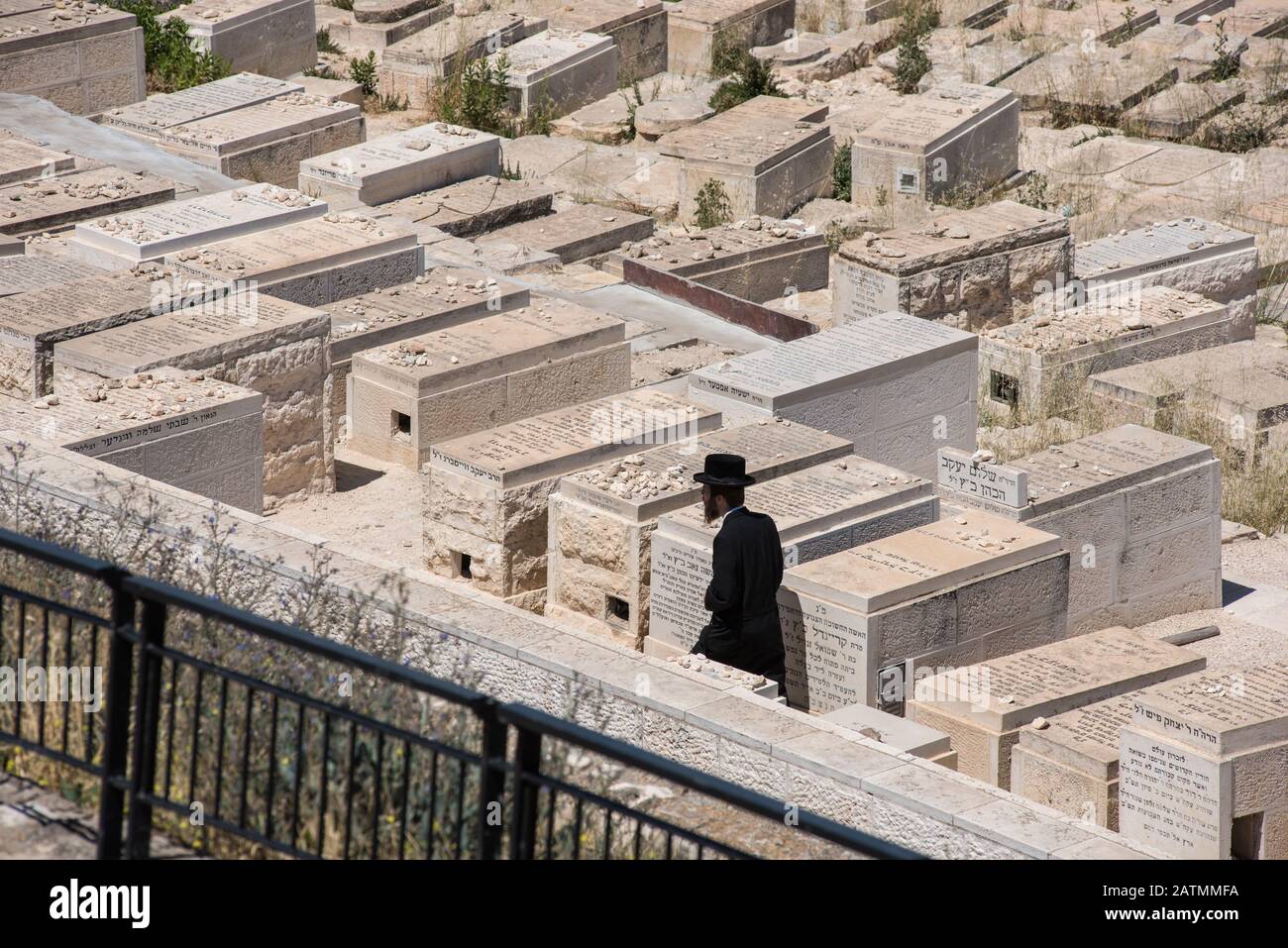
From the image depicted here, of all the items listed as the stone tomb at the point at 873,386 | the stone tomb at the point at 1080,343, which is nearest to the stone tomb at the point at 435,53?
the stone tomb at the point at 1080,343

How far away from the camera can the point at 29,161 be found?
48.2 ft

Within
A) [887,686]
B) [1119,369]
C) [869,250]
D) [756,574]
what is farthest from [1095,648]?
[869,250]

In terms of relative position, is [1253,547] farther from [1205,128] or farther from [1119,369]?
[1205,128]

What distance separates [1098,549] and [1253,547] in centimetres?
192

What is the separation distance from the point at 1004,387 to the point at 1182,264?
2.28 meters

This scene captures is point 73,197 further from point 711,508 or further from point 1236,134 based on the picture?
point 1236,134

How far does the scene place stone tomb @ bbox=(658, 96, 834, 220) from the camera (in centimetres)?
1794

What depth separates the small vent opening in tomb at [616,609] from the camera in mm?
10148

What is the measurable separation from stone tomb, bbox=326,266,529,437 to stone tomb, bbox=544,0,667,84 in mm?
9433

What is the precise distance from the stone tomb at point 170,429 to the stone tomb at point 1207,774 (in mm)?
4658

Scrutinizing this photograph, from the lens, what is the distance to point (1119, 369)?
14.1m

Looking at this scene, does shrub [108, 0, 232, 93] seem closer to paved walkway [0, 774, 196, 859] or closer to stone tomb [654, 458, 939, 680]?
stone tomb [654, 458, 939, 680]

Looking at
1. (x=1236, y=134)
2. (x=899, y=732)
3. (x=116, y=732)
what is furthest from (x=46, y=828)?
(x=1236, y=134)

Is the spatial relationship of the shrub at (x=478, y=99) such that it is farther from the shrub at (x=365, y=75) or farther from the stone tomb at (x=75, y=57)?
the stone tomb at (x=75, y=57)
